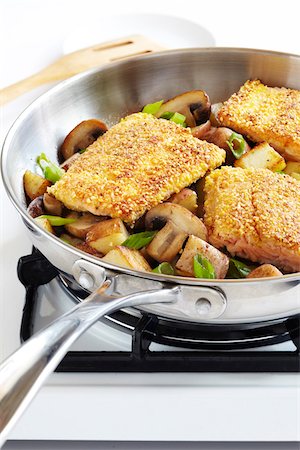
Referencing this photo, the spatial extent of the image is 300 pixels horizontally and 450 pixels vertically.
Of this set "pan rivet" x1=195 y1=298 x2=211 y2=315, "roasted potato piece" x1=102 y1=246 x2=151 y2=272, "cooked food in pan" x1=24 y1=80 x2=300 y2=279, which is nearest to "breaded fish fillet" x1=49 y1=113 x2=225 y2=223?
"cooked food in pan" x1=24 y1=80 x2=300 y2=279

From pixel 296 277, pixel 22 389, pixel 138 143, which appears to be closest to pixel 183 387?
pixel 296 277

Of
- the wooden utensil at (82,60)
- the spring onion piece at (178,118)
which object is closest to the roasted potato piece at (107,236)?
the spring onion piece at (178,118)

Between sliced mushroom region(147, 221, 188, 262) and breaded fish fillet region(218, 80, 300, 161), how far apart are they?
0.46 metres

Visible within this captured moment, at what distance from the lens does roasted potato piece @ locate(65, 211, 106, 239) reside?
1.55m

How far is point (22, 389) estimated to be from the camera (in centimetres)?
94

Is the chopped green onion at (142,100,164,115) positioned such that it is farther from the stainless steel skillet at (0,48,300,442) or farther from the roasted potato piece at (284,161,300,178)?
the roasted potato piece at (284,161,300,178)

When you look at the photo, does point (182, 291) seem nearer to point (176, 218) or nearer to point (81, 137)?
point (176, 218)

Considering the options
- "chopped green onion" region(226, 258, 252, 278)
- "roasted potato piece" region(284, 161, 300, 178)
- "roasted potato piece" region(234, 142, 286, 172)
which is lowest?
"chopped green onion" region(226, 258, 252, 278)

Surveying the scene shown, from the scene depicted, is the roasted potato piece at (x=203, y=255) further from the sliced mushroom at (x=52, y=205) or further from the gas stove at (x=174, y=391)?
the sliced mushroom at (x=52, y=205)

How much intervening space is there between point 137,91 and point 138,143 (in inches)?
16.7

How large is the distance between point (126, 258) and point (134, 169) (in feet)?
0.96

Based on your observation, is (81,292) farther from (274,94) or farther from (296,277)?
(274,94)

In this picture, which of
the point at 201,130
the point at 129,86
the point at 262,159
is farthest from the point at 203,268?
the point at 129,86

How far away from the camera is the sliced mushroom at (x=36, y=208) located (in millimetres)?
1622
